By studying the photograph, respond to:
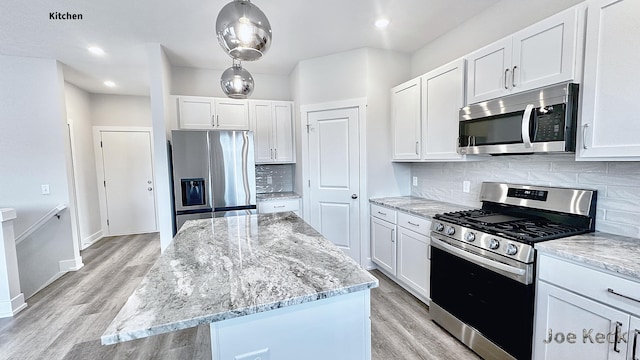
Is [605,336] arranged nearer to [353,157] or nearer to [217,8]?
[353,157]

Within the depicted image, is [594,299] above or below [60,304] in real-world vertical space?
above

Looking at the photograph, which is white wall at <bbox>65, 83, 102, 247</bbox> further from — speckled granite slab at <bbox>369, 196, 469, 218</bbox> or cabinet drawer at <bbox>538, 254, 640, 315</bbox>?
cabinet drawer at <bbox>538, 254, 640, 315</bbox>

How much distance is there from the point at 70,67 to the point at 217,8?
9.20 feet

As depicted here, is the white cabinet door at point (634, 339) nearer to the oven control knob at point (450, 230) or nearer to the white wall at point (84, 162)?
the oven control knob at point (450, 230)

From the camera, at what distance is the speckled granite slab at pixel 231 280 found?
35.1 inches

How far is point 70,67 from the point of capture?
12.2 feet

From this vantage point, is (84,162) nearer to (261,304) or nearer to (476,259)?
(261,304)

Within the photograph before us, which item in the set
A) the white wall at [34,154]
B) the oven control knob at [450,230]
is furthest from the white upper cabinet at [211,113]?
the oven control knob at [450,230]

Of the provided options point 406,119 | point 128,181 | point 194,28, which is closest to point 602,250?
point 406,119

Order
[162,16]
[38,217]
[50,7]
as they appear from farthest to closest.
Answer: [38,217], [162,16], [50,7]

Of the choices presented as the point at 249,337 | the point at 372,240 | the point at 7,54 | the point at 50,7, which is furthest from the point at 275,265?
the point at 7,54

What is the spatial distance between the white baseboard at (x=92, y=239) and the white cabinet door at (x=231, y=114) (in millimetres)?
3195

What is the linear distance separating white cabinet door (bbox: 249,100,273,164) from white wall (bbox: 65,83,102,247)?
2.95 metres

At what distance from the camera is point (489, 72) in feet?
6.97
